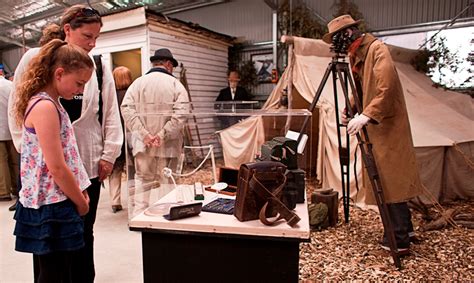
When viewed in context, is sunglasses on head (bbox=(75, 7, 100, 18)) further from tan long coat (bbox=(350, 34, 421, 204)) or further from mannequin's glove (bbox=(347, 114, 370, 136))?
tan long coat (bbox=(350, 34, 421, 204))

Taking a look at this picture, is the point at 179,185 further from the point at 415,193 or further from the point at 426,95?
the point at 426,95

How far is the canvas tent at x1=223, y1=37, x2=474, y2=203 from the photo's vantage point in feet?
11.7

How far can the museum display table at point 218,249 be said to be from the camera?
125 centimetres

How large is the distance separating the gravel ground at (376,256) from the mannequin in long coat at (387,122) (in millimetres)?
201

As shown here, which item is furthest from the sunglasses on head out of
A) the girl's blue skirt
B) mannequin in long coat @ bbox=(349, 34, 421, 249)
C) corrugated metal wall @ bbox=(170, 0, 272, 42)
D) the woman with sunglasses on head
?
corrugated metal wall @ bbox=(170, 0, 272, 42)

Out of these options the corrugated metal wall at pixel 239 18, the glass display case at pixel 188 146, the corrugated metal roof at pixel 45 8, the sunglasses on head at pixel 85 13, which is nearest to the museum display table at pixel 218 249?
the glass display case at pixel 188 146

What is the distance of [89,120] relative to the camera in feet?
5.45

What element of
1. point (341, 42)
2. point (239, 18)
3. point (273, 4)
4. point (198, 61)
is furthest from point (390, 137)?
point (239, 18)

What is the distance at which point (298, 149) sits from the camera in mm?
1594

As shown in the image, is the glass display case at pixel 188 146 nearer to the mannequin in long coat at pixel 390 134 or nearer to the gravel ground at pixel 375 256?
the gravel ground at pixel 375 256

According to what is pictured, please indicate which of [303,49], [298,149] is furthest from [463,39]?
[298,149]

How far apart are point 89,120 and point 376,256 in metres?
2.19

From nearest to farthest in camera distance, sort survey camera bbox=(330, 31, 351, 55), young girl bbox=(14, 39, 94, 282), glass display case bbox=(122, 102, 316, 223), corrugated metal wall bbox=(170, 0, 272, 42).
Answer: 1. young girl bbox=(14, 39, 94, 282)
2. glass display case bbox=(122, 102, 316, 223)
3. survey camera bbox=(330, 31, 351, 55)
4. corrugated metal wall bbox=(170, 0, 272, 42)

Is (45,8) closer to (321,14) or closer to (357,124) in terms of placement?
(321,14)
